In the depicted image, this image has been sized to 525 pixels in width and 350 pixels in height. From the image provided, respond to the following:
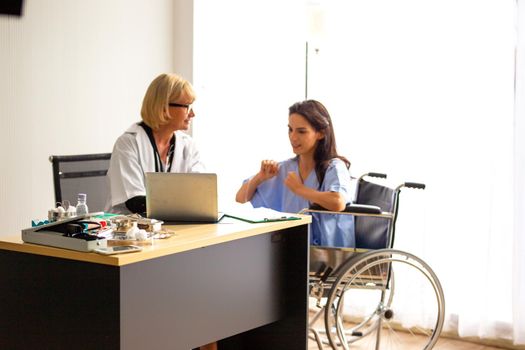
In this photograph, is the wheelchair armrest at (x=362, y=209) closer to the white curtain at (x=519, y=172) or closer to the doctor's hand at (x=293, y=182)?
the doctor's hand at (x=293, y=182)

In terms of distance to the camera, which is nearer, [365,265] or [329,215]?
[365,265]

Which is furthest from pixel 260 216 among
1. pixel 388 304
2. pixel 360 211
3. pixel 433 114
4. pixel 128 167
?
pixel 433 114

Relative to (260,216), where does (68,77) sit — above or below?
above

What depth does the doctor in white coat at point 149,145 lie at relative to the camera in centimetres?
305

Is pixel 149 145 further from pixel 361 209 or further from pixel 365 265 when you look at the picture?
pixel 365 265

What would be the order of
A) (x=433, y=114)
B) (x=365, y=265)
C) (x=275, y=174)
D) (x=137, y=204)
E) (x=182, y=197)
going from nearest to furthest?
1. (x=182, y=197)
2. (x=137, y=204)
3. (x=365, y=265)
4. (x=275, y=174)
5. (x=433, y=114)

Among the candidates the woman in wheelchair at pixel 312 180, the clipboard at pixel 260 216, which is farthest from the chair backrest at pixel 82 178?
the clipboard at pixel 260 216

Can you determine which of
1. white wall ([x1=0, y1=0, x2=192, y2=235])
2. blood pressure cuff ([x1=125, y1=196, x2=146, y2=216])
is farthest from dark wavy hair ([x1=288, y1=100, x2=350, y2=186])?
white wall ([x1=0, y1=0, x2=192, y2=235])

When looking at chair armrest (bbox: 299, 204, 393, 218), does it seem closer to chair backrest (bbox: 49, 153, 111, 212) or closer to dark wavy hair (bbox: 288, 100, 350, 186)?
dark wavy hair (bbox: 288, 100, 350, 186)

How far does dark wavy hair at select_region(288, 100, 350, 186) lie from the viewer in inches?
131

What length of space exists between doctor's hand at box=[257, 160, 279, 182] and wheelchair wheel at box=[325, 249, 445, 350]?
0.51 metres

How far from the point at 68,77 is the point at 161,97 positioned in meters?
0.73

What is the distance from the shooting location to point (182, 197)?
266 centimetres

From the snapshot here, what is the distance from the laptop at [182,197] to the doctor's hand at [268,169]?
655mm
